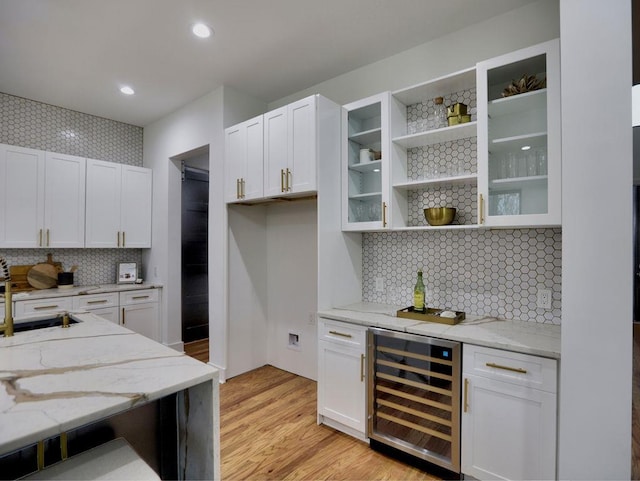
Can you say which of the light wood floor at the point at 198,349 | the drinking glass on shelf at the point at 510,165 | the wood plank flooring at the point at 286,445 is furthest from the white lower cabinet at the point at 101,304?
the drinking glass on shelf at the point at 510,165

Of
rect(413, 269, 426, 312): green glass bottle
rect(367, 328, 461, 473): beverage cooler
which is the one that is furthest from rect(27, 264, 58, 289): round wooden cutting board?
rect(413, 269, 426, 312): green glass bottle

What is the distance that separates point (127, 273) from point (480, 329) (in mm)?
4060

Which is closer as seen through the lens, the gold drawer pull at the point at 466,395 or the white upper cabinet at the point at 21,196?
the gold drawer pull at the point at 466,395

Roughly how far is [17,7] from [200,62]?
3.92 feet

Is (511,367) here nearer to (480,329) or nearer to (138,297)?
(480,329)

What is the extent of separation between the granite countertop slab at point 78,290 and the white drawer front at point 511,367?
3.60 m

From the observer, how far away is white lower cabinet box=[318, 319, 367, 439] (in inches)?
91.6

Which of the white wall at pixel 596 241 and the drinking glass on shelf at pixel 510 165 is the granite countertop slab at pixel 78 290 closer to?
the drinking glass on shelf at pixel 510 165

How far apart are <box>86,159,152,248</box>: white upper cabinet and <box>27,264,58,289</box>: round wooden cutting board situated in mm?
463

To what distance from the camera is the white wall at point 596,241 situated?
1.41 metres

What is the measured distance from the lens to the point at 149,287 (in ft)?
13.5

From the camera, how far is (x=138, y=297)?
13.2ft

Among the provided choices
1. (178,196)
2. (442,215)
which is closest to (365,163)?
(442,215)

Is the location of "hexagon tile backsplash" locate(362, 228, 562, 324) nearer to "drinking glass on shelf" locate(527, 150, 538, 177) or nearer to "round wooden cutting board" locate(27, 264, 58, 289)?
"drinking glass on shelf" locate(527, 150, 538, 177)
